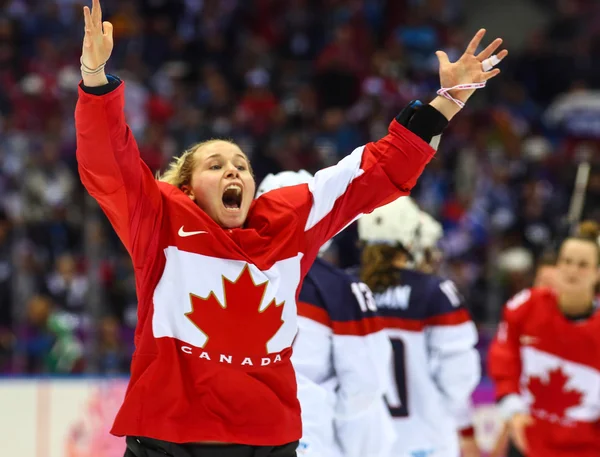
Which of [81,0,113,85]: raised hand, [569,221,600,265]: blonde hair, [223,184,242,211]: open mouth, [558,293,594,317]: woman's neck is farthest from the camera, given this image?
[558,293,594,317]: woman's neck

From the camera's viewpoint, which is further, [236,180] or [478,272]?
[478,272]

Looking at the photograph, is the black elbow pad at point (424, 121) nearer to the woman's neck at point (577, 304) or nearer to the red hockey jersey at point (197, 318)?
the red hockey jersey at point (197, 318)

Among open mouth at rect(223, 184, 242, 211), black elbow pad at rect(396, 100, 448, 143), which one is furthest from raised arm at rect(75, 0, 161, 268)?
black elbow pad at rect(396, 100, 448, 143)

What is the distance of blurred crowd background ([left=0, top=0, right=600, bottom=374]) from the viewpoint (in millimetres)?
7684

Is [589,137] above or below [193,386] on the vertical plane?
above

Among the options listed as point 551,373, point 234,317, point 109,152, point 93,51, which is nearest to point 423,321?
point 551,373

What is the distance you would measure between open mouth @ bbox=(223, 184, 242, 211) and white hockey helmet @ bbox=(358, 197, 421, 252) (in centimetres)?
146

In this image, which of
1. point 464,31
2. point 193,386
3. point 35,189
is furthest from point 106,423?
point 464,31

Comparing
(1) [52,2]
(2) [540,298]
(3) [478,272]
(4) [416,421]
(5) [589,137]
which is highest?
(1) [52,2]

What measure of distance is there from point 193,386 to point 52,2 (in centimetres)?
901

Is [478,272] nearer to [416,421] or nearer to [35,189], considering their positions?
[35,189]

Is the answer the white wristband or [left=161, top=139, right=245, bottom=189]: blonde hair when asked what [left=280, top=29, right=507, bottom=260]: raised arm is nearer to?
the white wristband

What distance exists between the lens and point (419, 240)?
433cm

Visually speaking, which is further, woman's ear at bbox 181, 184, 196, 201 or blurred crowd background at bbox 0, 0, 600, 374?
blurred crowd background at bbox 0, 0, 600, 374
